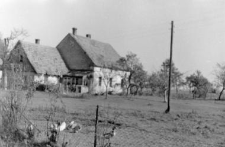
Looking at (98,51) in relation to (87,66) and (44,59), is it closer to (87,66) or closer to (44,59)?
(87,66)

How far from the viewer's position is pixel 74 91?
36875 mm

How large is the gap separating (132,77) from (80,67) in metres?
8.30

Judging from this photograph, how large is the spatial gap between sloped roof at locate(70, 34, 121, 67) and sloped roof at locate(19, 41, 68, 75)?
438cm

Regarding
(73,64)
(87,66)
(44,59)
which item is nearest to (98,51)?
(73,64)

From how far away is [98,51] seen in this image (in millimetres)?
43562

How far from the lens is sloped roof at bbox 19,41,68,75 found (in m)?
36.7

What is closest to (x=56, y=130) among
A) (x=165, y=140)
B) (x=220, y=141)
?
(x=165, y=140)

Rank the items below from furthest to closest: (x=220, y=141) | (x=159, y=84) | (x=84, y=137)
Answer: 1. (x=159, y=84)
2. (x=220, y=141)
3. (x=84, y=137)

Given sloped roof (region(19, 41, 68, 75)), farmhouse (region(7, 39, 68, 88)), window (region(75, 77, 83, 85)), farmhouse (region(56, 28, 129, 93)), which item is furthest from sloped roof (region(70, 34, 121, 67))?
farmhouse (region(7, 39, 68, 88))

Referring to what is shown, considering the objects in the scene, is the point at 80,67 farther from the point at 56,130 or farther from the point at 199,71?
the point at 56,130

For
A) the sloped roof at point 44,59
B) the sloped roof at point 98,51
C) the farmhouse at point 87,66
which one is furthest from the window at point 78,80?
the sloped roof at point 98,51

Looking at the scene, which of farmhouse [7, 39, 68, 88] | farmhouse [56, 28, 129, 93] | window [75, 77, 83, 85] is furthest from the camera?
window [75, 77, 83, 85]

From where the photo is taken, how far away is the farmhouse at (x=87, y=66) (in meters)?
37.7

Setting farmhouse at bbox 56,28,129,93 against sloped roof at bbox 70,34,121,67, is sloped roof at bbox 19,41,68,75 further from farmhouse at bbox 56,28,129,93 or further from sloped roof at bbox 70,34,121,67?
sloped roof at bbox 70,34,121,67
